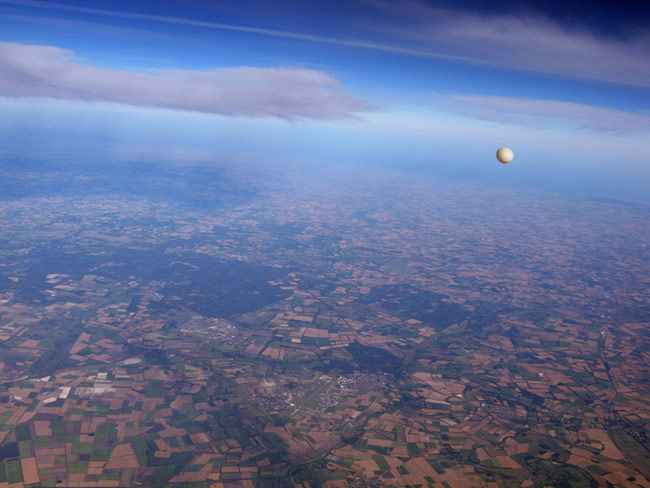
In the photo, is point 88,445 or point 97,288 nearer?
point 88,445

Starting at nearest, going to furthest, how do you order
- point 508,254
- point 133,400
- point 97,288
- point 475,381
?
1. point 133,400
2. point 475,381
3. point 97,288
4. point 508,254

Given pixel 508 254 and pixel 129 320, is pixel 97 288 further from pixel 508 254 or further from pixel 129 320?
pixel 508 254

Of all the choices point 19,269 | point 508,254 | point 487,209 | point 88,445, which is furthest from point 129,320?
point 487,209

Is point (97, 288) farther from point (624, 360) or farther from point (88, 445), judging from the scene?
point (624, 360)

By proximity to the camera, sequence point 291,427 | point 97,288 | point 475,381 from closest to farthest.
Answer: point 291,427, point 475,381, point 97,288

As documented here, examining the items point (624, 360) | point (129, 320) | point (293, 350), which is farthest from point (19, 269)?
point (624, 360)

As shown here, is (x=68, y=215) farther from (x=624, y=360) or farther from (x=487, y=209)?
(x=487, y=209)

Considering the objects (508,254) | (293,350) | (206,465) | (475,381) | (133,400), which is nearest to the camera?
(206,465)

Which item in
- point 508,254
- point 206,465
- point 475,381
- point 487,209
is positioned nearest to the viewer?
point 206,465

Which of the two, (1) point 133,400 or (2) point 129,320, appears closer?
(1) point 133,400
